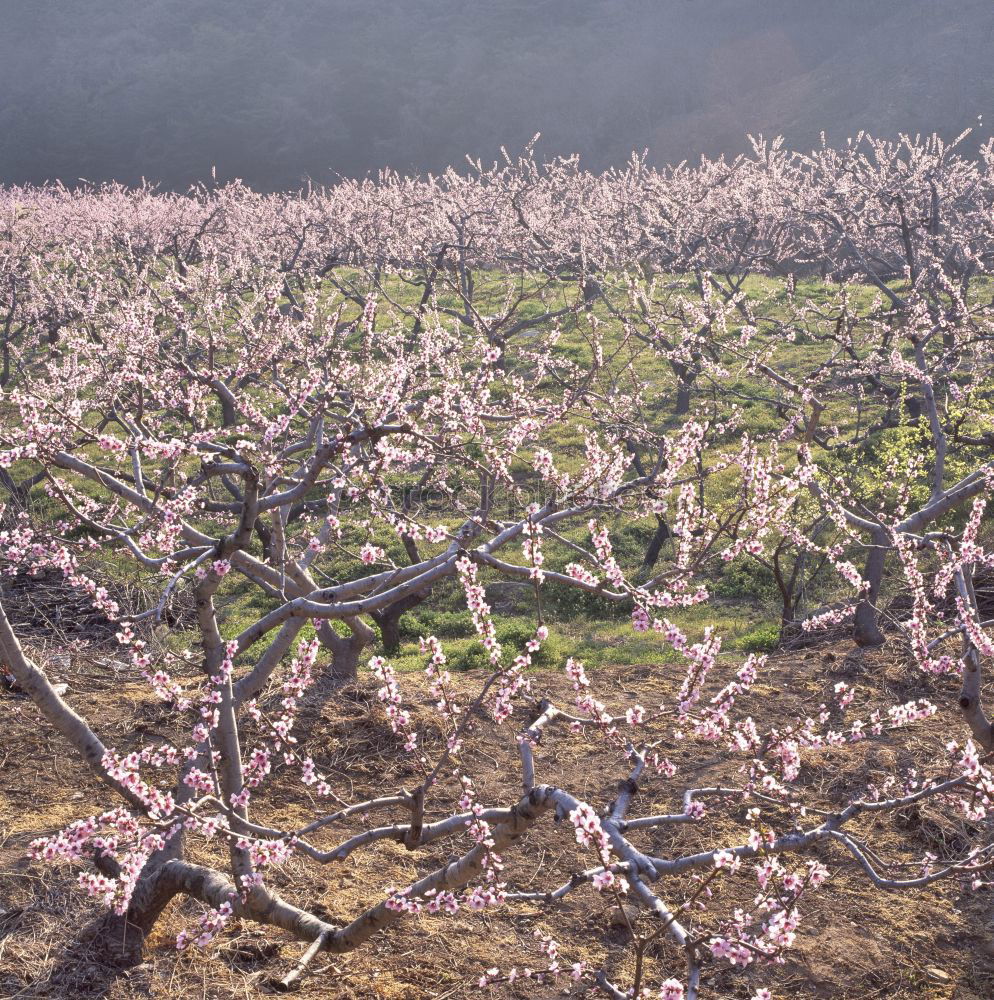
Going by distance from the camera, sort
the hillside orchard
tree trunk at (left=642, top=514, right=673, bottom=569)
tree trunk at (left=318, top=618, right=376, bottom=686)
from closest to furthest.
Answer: the hillside orchard < tree trunk at (left=318, top=618, right=376, bottom=686) < tree trunk at (left=642, top=514, right=673, bottom=569)

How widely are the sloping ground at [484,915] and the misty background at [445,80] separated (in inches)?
2214

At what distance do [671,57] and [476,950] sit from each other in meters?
74.6

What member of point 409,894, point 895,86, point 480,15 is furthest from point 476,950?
point 480,15

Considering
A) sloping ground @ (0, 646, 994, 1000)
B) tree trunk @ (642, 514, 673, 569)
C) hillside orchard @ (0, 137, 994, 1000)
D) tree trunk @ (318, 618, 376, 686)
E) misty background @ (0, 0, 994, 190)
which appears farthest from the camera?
misty background @ (0, 0, 994, 190)

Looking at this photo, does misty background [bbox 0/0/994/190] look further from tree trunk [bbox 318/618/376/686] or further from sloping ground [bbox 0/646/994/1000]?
sloping ground [bbox 0/646/994/1000]

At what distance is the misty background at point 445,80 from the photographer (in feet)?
198

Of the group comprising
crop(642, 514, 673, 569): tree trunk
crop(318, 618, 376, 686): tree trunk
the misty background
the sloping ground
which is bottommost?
the sloping ground

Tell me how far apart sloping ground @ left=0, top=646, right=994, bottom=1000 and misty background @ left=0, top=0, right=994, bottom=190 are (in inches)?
2214

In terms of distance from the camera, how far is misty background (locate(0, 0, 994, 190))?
2379 inches

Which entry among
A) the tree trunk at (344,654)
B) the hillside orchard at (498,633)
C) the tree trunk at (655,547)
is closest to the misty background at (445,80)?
the hillside orchard at (498,633)

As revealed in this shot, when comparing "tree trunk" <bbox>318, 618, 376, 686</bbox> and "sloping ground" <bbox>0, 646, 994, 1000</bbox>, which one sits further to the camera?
"tree trunk" <bbox>318, 618, 376, 686</bbox>

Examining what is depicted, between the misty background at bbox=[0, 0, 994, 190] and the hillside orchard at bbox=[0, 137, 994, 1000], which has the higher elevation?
the misty background at bbox=[0, 0, 994, 190]

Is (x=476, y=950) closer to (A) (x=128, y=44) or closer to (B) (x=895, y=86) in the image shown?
(B) (x=895, y=86)

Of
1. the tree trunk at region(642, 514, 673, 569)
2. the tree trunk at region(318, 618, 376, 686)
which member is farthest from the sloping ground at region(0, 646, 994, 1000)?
the tree trunk at region(642, 514, 673, 569)
